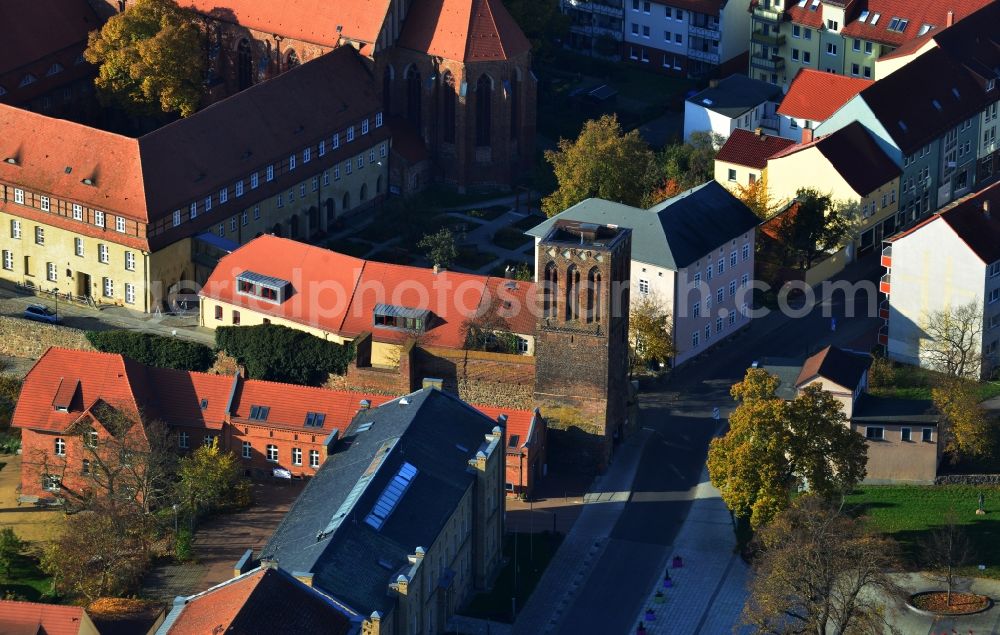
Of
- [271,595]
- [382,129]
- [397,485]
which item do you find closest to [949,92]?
[382,129]

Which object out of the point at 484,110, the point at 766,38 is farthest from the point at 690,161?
the point at 766,38

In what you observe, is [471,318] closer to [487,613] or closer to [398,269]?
[398,269]

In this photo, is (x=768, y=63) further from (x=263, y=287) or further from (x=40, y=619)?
(x=40, y=619)

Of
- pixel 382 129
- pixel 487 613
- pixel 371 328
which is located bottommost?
pixel 487 613

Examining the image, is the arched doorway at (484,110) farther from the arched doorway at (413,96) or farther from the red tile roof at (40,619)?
the red tile roof at (40,619)

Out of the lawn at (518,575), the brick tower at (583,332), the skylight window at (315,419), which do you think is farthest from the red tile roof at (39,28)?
the lawn at (518,575)

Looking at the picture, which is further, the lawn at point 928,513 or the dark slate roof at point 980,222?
the dark slate roof at point 980,222
